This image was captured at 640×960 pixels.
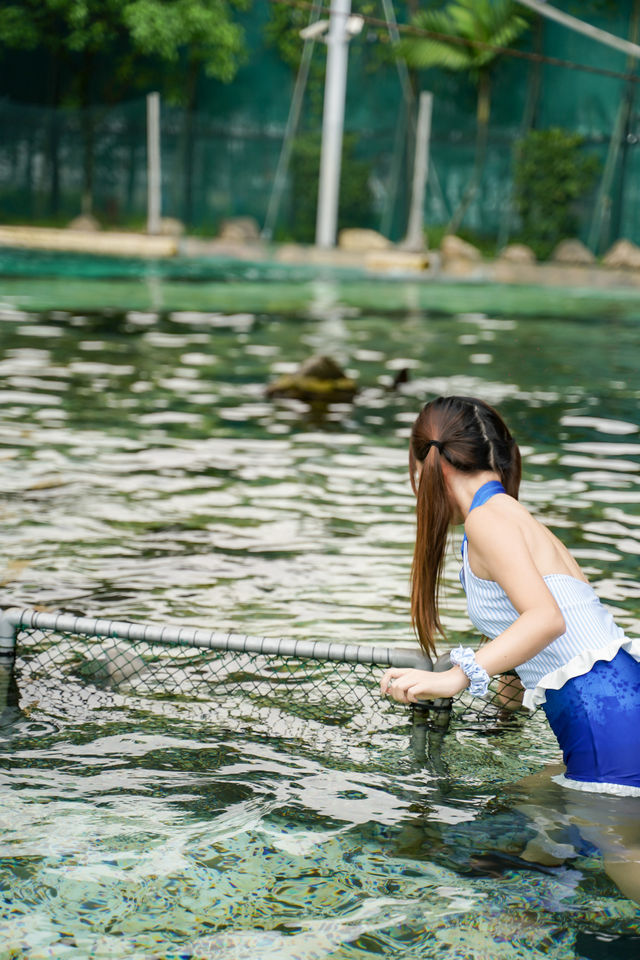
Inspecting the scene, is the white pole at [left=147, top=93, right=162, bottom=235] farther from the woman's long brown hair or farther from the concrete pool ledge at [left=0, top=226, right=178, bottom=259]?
the woman's long brown hair

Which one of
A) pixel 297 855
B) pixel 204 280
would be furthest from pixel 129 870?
pixel 204 280

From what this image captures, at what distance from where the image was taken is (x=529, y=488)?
22.9ft

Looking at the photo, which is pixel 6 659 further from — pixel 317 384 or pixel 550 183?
pixel 550 183

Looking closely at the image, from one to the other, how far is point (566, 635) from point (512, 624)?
0.56 ft

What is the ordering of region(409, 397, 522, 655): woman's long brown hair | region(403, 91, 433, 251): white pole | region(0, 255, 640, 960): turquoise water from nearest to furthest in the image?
region(0, 255, 640, 960): turquoise water < region(409, 397, 522, 655): woman's long brown hair < region(403, 91, 433, 251): white pole

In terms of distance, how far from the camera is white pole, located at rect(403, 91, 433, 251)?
27312mm

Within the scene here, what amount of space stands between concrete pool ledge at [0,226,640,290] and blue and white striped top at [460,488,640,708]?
2232 cm

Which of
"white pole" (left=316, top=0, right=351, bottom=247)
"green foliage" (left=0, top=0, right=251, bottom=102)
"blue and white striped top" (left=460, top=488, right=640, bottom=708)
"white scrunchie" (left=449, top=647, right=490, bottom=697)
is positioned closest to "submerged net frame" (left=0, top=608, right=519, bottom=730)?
"blue and white striped top" (left=460, top=488, right=640, bottom=708)

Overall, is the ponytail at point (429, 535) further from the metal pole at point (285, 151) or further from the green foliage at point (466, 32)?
the metal pole at point (285, 151)

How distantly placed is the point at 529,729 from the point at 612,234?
26.9m

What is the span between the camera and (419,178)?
1101 inches

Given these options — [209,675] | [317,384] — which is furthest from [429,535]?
[317,384]

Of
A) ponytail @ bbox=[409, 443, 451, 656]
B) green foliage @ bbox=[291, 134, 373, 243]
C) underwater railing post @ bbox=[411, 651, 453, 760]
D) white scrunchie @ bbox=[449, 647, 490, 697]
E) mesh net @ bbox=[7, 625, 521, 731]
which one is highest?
green foliage @ bbox=[291, 134, 373, 243]

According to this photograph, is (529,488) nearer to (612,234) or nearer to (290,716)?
(290,716)
